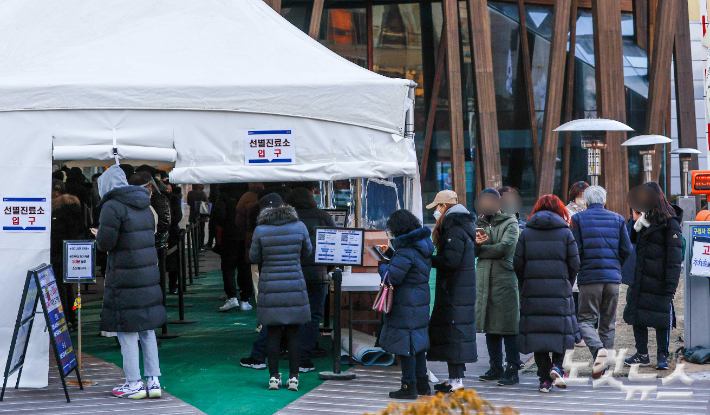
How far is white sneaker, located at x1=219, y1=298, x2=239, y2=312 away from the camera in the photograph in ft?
35.2

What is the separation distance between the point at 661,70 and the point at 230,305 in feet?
42.3

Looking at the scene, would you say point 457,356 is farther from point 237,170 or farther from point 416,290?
point 237,170

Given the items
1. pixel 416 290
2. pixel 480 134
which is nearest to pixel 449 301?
pixel 416 290

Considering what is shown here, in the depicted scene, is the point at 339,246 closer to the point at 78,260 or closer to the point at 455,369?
the point at 455,369

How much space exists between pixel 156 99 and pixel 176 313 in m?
4.67

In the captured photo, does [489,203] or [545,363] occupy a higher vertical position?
[489,203]

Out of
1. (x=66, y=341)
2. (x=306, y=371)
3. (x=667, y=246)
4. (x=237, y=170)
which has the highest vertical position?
(x=237, y=170)

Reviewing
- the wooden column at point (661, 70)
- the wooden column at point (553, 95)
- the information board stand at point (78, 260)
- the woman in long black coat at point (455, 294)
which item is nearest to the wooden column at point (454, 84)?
the wooden column at point (553, 95)

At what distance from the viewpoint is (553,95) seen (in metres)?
Answer: 19.0

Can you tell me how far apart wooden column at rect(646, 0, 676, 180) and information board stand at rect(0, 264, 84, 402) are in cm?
1539

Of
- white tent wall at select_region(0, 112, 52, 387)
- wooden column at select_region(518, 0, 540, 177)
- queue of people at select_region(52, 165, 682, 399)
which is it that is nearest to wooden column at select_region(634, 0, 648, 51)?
wooden column at select_region(518, 0, 540, 177)

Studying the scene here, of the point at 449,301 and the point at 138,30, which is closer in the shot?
the point at 449,301

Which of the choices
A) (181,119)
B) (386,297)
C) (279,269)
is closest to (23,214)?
(181,119)

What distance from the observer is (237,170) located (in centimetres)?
676
